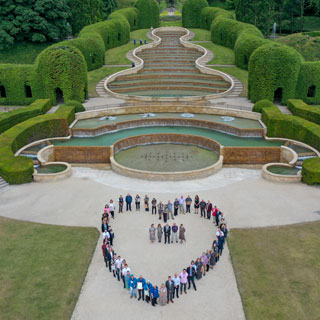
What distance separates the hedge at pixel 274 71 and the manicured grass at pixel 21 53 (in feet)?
113

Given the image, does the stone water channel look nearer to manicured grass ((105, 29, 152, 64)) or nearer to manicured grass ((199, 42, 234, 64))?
manicured grass ((199, 42, 234, 64))

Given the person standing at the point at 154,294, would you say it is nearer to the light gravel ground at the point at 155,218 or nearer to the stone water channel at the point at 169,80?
the light gravel ground at the point at 155,218

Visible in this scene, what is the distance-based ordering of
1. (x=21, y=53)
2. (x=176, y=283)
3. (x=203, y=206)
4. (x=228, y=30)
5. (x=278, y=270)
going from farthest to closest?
(x=228, y=30) < (x=21, y=53) < (x=203, y=206) < (x=278, y=270) < (x=176, y=283)

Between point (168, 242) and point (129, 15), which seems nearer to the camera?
point (168, 242)

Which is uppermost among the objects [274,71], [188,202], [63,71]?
[63,71]

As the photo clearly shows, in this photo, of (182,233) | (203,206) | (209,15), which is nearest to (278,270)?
(182,233)

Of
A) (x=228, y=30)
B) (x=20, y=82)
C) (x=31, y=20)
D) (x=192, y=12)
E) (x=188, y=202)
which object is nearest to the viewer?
(x=188, y=202)

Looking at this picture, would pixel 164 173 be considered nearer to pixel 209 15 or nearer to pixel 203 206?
pixel 203 206

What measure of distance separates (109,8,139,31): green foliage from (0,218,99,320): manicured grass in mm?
53693

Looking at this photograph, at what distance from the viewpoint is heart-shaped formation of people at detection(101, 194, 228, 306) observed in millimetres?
15445

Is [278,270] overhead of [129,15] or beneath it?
beneath

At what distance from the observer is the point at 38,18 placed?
56.3 m

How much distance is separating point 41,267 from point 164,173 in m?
12.1

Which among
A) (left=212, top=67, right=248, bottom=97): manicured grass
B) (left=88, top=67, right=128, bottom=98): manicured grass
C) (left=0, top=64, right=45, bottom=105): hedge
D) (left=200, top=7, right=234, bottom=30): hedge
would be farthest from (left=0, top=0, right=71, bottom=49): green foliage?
(left=200, top=7, right=234, bottom=30): hedge
